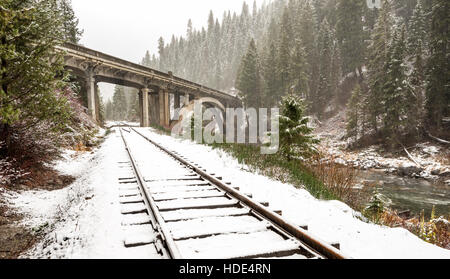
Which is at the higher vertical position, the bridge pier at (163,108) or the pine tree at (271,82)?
the pine tree at (271,82)

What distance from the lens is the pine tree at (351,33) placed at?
44594 millimetres

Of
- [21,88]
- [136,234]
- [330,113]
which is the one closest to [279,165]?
[136,234]

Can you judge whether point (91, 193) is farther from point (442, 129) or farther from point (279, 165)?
point (442, 129)

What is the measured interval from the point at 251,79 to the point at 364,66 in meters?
22.3

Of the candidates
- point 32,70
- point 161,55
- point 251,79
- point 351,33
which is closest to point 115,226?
point 32,70

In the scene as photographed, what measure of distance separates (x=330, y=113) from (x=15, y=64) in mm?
46514

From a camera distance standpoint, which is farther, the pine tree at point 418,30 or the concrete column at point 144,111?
the pine tree at point 418,30

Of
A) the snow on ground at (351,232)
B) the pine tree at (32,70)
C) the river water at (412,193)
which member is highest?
the pine tree at (32,70)

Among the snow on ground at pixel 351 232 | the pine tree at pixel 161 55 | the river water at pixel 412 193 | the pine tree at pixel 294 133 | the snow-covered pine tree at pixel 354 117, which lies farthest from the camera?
the pine tree at pixel 161 55

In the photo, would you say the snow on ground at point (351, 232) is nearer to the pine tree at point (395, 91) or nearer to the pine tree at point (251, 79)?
the pine tree at point (395, 91)

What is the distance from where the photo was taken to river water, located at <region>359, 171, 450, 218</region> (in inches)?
535

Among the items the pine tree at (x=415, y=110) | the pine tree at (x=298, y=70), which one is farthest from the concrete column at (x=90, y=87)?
the pine tree at (x=298, y=70)

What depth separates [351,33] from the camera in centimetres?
4550

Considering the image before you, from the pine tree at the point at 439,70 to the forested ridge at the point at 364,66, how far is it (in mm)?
80
